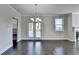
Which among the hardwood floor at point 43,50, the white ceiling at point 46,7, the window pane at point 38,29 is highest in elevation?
the white ceiling at point 46,7

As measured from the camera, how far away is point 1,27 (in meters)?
5.57

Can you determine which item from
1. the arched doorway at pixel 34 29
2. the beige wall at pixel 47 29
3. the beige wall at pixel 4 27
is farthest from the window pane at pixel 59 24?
the beige wall at pixel 4 27

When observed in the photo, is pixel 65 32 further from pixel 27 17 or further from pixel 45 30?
pixel 27 17

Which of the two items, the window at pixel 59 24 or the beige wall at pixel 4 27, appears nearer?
the beige wall at pixel 4 27

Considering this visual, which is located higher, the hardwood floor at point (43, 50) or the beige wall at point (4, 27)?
the beige wall at point (4, 27)

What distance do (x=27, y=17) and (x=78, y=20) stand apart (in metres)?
Answer: 4.77

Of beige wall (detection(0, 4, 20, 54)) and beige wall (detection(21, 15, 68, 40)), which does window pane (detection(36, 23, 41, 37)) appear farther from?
beige wall (detection(0, 4, 20, 54))

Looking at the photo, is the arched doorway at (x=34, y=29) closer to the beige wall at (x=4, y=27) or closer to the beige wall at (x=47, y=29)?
the beige wall at (x=47, y=29)

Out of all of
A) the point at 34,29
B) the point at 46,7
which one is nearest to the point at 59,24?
the point at 34,29

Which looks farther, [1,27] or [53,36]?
[53,36]

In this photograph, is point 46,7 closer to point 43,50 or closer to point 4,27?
point 43,50

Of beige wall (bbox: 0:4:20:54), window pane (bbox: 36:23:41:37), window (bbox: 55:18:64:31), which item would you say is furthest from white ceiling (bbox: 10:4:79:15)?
window pane (bbox: 36:23:41:37)

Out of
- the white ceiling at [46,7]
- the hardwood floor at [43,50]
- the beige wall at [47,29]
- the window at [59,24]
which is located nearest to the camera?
the hardwood floor at [43,50]
